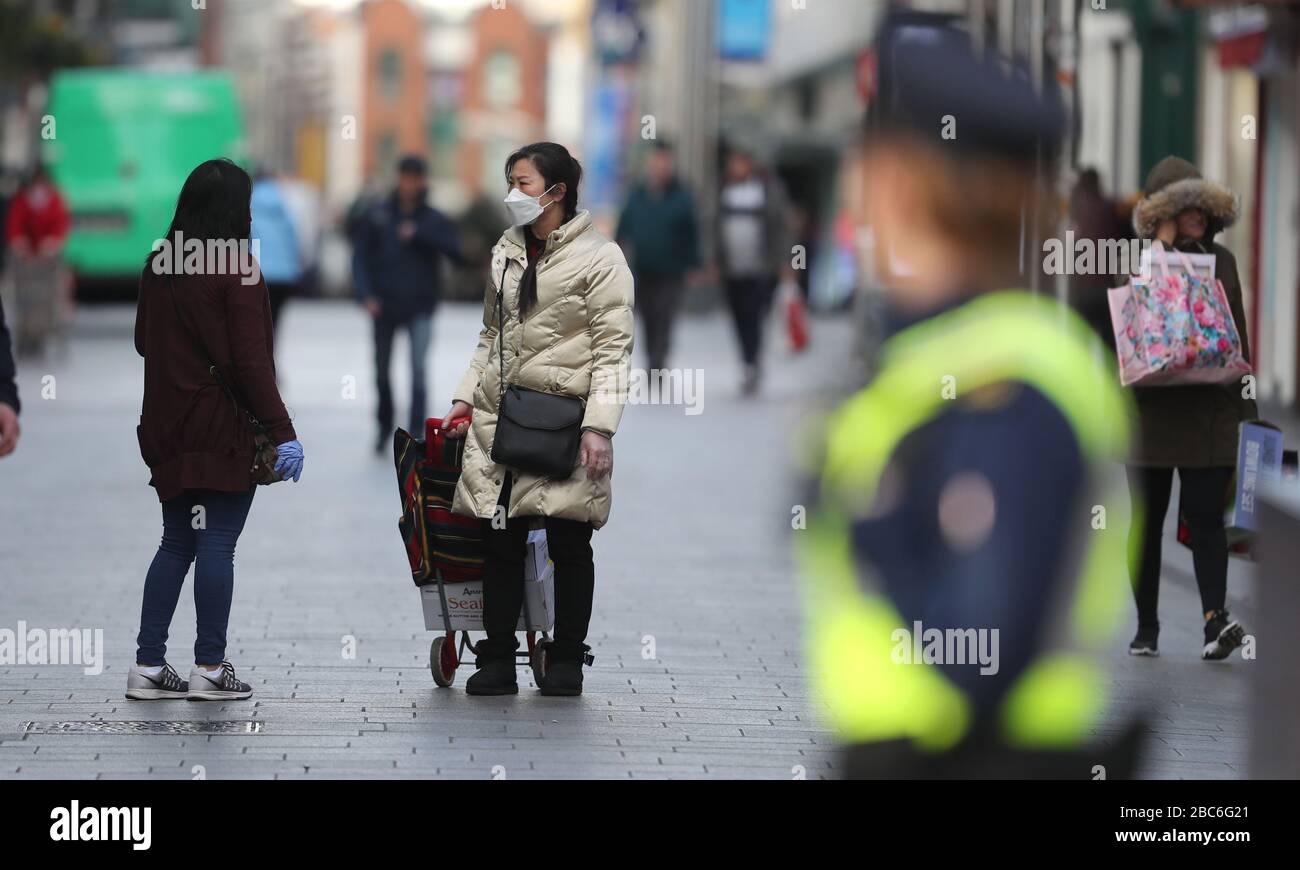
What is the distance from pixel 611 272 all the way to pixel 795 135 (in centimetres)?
4097

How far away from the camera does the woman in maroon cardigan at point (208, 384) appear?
22.8ft

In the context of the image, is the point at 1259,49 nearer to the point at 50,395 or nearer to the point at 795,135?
the point at 50,395

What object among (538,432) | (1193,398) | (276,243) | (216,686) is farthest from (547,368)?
(276,243)

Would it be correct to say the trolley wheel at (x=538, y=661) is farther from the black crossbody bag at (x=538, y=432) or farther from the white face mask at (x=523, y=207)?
the white face mask at (x=523, y=207)

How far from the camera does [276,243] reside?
19031mm

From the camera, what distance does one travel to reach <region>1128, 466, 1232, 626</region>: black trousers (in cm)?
836

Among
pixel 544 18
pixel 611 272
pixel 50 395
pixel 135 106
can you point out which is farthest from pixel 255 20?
pixel 611 272

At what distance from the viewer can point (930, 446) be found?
3.74 metres

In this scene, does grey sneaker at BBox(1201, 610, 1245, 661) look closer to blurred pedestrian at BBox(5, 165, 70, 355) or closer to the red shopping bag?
blurred pedestrian at BBox(5, 165, 70, 355)

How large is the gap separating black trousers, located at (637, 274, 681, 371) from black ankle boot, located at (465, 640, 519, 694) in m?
13.0

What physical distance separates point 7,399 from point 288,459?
852 mm

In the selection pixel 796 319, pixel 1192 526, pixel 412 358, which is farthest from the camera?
pixel 796 319

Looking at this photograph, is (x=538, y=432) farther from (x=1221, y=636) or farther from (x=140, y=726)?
(x=1221, y=636)

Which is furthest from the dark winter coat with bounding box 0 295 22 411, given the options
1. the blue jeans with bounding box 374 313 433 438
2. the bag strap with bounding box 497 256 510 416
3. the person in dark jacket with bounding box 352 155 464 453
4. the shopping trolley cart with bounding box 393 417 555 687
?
the blue jeans with bounding box 374 313 433 438
